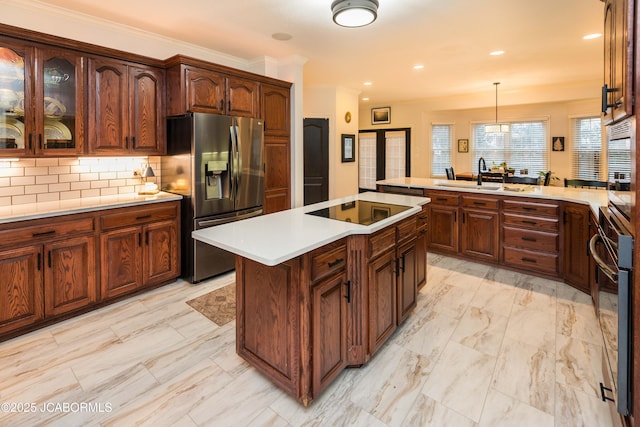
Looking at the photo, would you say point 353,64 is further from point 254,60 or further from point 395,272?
point 395,272

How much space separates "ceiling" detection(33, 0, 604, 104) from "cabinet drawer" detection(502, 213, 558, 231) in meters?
2.01

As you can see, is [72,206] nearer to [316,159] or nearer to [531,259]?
[316,159]

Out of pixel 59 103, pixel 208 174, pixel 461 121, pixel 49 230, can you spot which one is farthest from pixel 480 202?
pixel 461 121

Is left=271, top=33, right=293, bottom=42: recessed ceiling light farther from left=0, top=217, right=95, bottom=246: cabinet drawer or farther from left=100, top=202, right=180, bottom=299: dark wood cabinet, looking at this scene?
left=0, top=217, right=95, bottom=246: cabinet drawer

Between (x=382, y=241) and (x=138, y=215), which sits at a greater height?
(x=138, y=215)

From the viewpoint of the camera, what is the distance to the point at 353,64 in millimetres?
4867

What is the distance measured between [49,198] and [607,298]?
13.8ft

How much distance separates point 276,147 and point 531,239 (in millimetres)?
3201

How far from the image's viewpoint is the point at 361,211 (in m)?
2.55

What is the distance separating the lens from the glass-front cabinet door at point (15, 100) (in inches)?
102

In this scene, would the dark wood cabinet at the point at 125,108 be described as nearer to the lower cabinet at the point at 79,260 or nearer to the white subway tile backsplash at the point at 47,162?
the white subway tile backsplash at the point at 47,162

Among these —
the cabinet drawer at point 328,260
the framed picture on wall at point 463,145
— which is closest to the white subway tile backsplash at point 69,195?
the cabinet drawer at point 328,260

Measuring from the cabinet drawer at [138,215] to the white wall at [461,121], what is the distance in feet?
21.4

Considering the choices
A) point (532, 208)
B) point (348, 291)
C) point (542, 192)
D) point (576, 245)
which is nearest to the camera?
point (348, 291)
